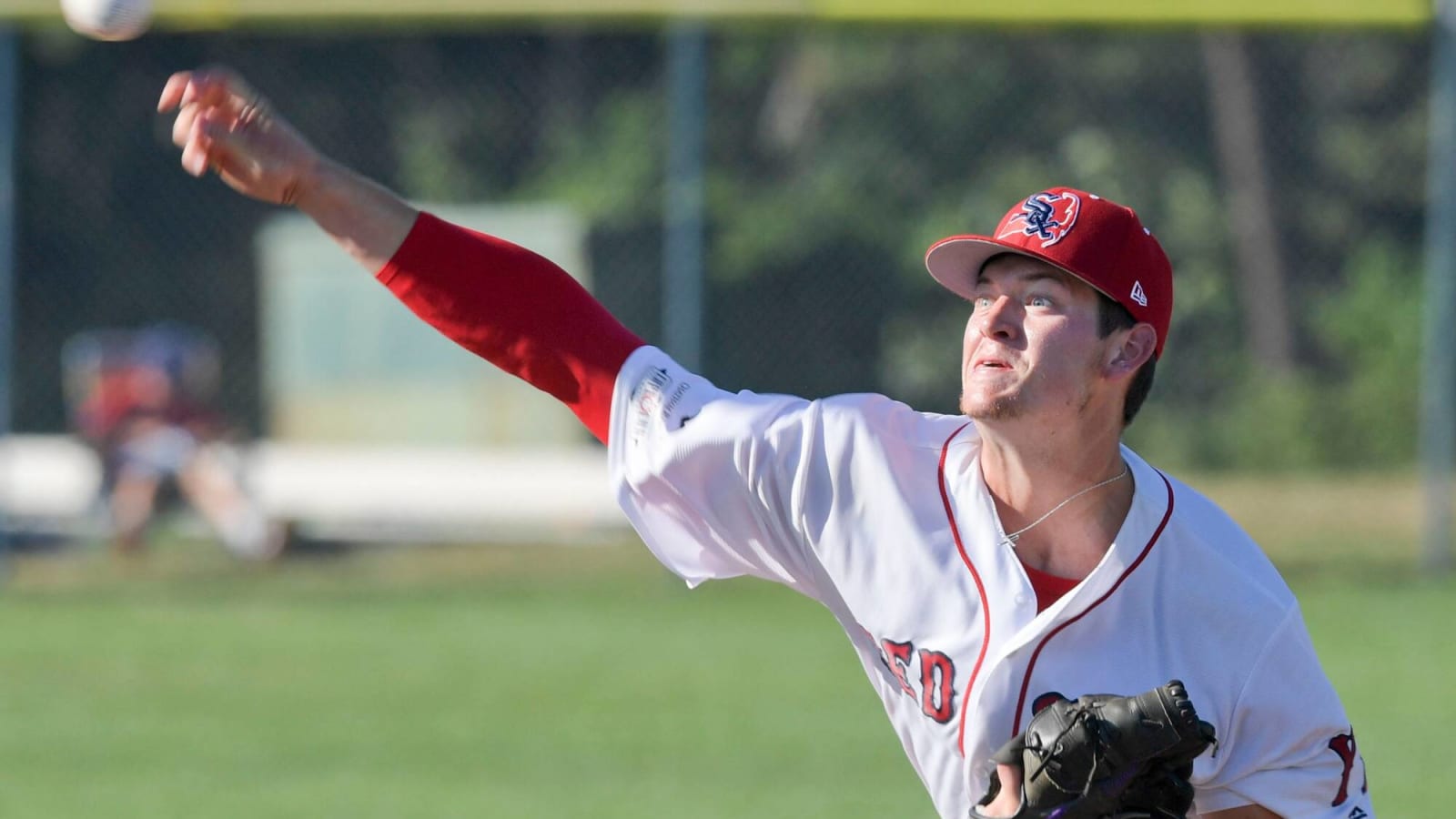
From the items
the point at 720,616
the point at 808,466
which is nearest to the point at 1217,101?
the point at 720,616

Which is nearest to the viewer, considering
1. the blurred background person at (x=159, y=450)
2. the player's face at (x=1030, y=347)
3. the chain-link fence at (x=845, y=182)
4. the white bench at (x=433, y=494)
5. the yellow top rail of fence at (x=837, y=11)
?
the player's face at (x=1030, y=347)

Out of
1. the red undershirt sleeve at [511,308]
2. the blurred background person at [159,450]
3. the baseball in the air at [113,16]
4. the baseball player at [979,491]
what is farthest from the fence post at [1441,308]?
the baseball in the air at [113,16]

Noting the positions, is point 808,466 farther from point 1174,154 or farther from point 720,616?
point 1174,154

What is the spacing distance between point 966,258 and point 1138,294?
28cm

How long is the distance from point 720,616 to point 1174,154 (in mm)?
6861

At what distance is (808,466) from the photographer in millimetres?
3217

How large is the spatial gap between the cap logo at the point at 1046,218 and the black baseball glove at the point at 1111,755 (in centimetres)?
71

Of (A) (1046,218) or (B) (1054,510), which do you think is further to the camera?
(B) (1054,510)

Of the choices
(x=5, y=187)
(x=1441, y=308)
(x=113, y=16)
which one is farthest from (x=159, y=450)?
(x=113, y=16)

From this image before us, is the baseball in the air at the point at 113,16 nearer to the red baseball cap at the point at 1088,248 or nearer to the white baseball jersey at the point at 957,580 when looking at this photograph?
the white baseball jersey at the point at 957,580

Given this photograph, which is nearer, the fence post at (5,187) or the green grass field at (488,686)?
the green grass field at (488,686)

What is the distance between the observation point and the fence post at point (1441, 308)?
31.7 feet

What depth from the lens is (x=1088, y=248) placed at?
3.06 metres

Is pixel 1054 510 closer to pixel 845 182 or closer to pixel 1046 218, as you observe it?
pixel 1046 218
